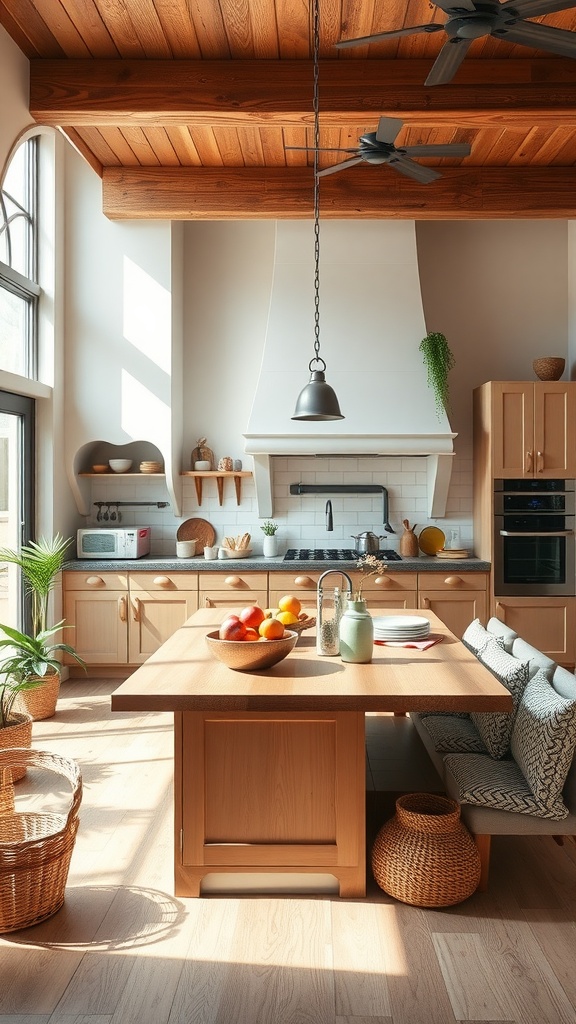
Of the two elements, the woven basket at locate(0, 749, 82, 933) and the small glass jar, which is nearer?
the woven basket at locate(0, 749, 82, 933)

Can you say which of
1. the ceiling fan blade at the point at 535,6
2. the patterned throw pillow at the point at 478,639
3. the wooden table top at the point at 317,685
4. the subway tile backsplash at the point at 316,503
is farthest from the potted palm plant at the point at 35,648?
the ceiling fan blade at the point at 535,6

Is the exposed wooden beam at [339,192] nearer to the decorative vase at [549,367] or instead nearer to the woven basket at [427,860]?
the decorative vase at [549,367]

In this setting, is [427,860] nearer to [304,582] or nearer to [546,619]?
[304,582]

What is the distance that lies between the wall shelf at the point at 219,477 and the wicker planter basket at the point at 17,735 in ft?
7.98

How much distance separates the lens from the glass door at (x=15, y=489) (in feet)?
16.0

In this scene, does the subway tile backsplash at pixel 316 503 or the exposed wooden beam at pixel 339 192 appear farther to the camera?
the subway tile backsplash at pixel 316 503

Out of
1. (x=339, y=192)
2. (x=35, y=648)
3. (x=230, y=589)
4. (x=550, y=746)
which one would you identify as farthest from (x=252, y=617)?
(x=339, y=192)

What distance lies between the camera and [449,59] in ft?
8.05

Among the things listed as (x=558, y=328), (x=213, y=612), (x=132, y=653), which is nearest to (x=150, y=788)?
(x=213, y=612)

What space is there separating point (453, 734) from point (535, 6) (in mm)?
2498

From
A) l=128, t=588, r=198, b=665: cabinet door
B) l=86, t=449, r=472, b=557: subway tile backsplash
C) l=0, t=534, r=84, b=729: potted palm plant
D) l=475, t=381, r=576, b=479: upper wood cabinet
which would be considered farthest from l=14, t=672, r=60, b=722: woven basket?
l=475, t=381, r=576, b=479: upper wood cabinet

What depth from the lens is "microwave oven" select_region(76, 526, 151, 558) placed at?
5621 mm

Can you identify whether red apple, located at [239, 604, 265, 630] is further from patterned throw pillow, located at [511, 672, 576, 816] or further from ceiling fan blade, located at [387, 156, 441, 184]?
ceiling fan blade, located at [387, 156, 441, 184]

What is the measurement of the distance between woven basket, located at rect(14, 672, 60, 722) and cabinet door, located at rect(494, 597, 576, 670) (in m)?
2.97
